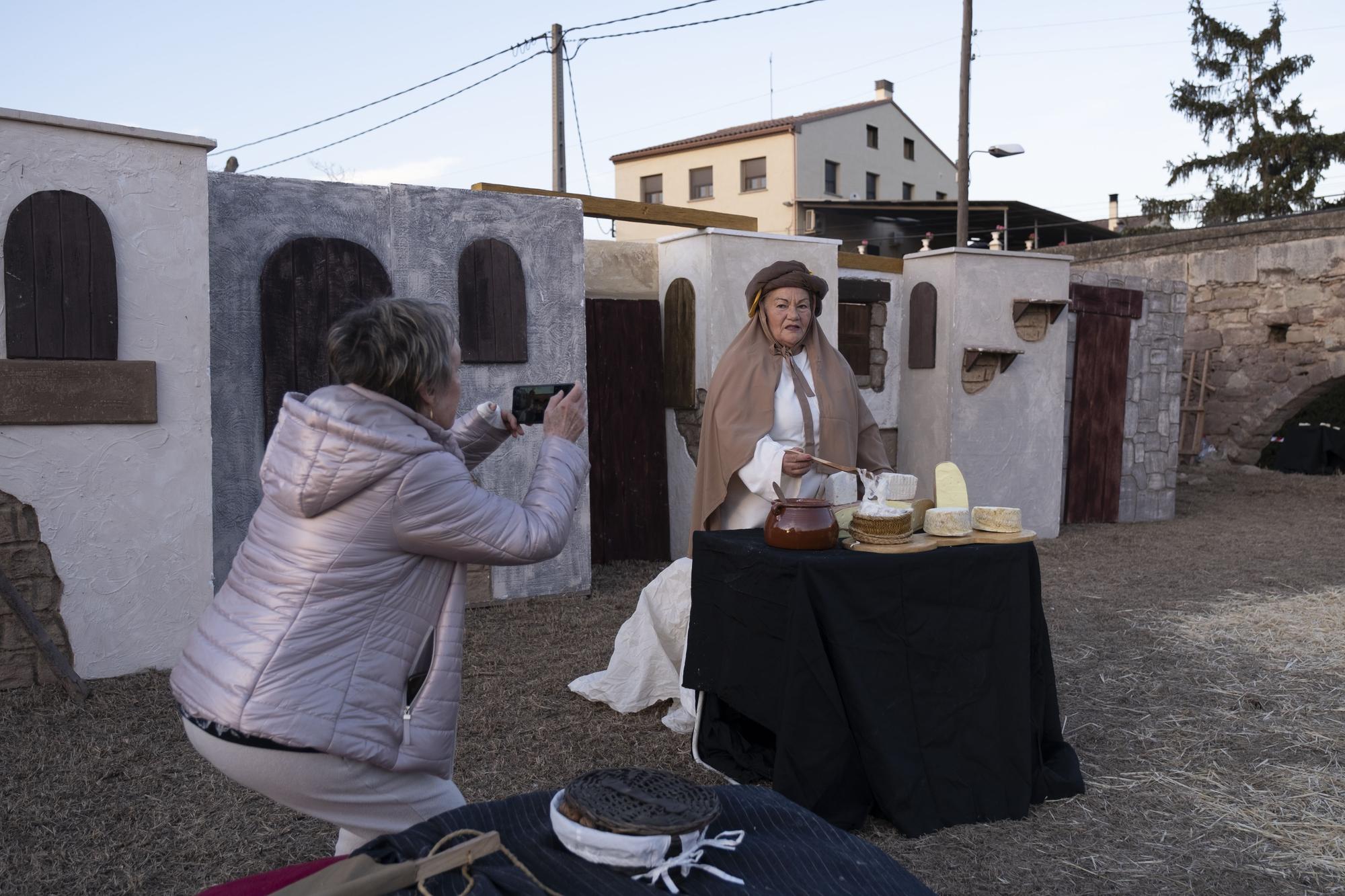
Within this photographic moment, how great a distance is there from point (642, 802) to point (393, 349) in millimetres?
917

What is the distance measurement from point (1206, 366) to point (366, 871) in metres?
14.3

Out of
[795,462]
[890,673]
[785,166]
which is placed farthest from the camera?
[785,166]

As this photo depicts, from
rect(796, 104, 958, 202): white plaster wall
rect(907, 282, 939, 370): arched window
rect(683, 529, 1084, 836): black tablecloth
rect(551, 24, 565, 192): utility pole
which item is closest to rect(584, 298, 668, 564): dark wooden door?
rect(907, 282, 939, 370): arched window

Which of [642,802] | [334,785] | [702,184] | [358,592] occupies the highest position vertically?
[702,184]

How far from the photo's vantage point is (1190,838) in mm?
3180

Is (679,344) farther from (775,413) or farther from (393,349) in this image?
(393,349)

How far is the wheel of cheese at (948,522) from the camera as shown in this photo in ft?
10.6

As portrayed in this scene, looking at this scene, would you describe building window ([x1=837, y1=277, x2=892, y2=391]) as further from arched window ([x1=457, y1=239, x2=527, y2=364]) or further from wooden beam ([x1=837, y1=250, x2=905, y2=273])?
arched window ([x1=457, y1=239, x2=527, y2=364])

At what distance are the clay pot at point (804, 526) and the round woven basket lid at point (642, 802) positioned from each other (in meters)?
1.49

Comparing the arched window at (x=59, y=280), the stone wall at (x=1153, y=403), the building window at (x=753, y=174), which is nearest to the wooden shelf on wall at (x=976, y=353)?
the stone wall at (x=1153, y=403)

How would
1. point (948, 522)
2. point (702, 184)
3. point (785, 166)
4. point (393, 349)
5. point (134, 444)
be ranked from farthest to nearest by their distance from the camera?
point (702, 184), point (785, 166), point (134, 444), point (948, 522), point (393, 349)

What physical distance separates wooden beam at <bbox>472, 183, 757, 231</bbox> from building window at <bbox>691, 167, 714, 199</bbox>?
2309cm

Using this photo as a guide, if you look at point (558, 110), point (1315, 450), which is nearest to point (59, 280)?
point (558, 110)

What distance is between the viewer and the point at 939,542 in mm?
3186
